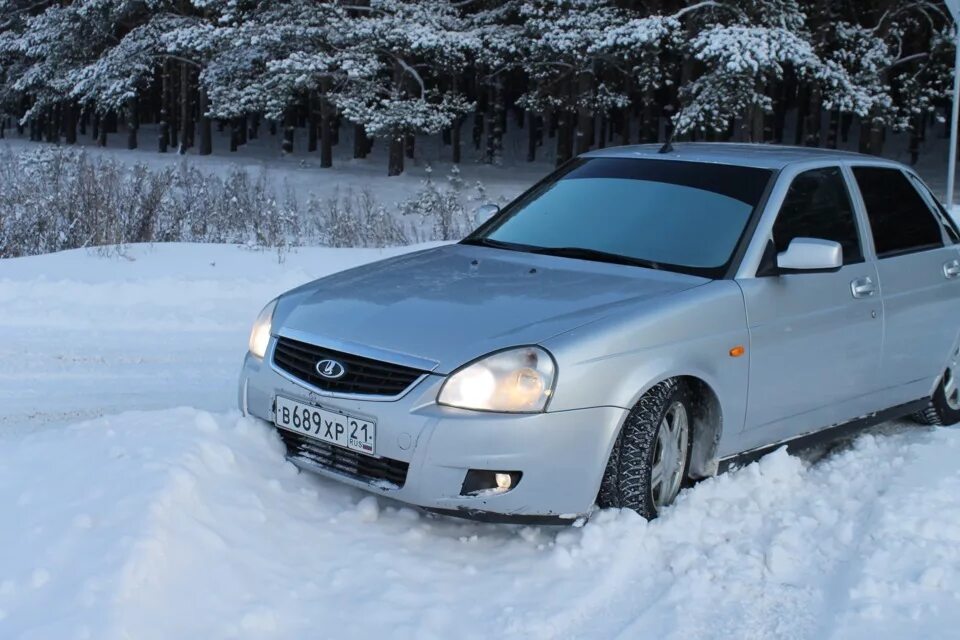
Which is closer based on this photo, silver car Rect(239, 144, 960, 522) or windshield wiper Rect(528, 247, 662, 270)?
silver car Rect(239, 144, 960, 522)

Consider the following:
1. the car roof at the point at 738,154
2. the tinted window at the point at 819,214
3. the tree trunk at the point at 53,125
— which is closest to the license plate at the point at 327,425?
the tinted window at the point at 819,214

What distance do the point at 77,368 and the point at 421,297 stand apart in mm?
3561

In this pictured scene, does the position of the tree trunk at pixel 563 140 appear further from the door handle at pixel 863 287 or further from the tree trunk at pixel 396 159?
the door handle at pixel 863 287

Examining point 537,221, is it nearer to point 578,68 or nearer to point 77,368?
point 77,368

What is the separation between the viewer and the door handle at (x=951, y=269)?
598 centimetres

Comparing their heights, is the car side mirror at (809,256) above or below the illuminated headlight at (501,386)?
above

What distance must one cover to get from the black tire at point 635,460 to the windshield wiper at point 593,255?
0.74 m

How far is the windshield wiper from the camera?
485 centimetres

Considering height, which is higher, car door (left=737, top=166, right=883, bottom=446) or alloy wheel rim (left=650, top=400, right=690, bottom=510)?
car door (left=737, top=166, right=883, bottom=446)

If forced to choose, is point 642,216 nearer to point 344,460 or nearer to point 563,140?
point 344,460

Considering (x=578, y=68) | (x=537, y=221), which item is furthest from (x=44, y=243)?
(x=578, y=68)

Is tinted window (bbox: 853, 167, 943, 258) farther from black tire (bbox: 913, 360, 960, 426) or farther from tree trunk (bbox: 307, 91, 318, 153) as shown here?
tree trunk (bbox: 307, 91, 318, 153)

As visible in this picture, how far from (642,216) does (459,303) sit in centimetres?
121


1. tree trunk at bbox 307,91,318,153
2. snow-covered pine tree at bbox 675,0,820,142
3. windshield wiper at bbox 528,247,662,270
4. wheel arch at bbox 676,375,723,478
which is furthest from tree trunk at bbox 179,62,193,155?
wheel arch at bbox 676,375,723,478
